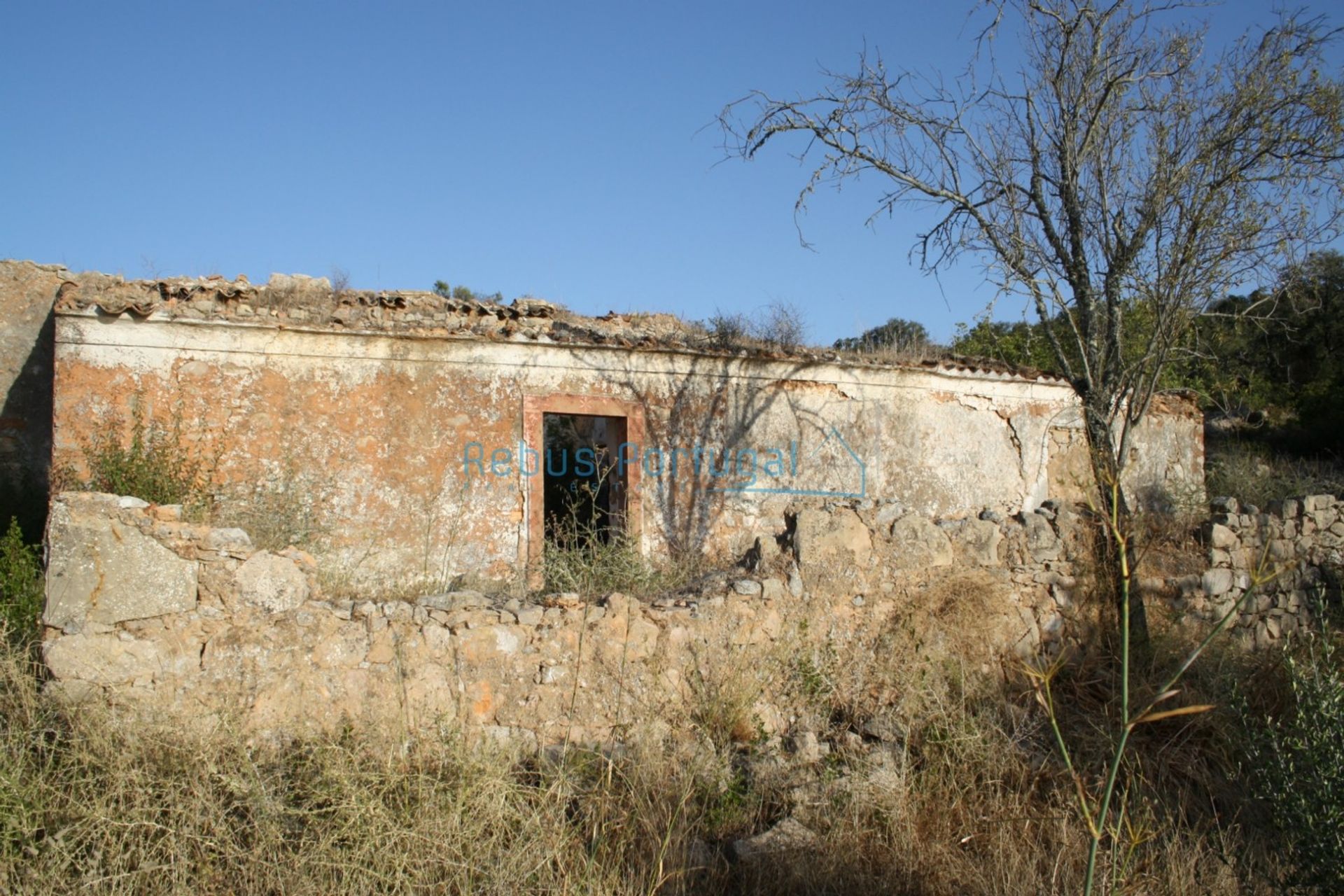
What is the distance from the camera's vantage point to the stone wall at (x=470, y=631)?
465 cm

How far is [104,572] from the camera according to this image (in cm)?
466

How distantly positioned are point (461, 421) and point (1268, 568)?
22.8 feet

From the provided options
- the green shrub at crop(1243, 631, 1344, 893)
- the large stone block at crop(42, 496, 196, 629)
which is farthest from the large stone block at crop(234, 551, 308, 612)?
the green shrub at crop(1243, 631, 1344, 893)

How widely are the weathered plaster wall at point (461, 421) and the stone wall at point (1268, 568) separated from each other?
139cm

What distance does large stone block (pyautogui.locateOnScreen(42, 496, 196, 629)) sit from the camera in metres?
4.60

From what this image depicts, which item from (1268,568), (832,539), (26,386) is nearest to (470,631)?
(832,539)

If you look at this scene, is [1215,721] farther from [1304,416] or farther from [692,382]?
[1304,416]

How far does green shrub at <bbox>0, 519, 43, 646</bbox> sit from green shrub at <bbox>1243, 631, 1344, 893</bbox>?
635 cm

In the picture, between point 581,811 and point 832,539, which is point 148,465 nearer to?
point 581,811

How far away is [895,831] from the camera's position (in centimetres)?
431

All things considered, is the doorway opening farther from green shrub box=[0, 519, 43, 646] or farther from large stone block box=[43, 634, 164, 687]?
large stone block box=[43, 634, 164, 687]

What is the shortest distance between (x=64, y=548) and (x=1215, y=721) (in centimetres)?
616

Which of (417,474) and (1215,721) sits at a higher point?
(417,474)

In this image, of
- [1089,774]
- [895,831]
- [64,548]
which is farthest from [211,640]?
[1089,774]
